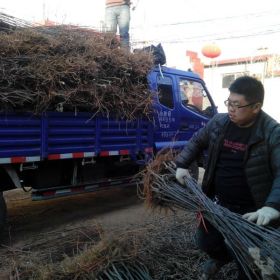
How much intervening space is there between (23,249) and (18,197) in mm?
2866

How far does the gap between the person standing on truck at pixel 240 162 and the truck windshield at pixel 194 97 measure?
447cm

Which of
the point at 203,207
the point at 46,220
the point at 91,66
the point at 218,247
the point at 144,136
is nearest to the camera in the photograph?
the point at 203,207

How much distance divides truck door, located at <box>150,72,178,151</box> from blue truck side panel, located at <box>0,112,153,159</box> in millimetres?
235

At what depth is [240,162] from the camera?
10.3 ft

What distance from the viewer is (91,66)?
5.93 m

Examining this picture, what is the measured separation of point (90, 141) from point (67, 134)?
0.45 m

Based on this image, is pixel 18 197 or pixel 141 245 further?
pixel 18 197

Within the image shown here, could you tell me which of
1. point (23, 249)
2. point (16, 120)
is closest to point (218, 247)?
point (23, 249)

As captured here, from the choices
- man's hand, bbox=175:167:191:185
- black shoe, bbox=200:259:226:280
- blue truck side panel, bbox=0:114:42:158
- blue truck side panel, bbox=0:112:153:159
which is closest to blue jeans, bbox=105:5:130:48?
blue truck side panel, bbox=0:112:153:159

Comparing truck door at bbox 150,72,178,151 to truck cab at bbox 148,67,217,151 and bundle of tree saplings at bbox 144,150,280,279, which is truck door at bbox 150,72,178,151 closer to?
truck cab at bbox 148,67,217,151

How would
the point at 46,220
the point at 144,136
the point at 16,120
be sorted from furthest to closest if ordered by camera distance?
the point at 144,136 < the point at 46,220 < the point at 16,120

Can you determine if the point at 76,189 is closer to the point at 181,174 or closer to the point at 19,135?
the point at 19,135

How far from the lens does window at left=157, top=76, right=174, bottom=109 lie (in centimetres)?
730

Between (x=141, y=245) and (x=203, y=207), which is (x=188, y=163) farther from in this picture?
(x=141, y=245)
